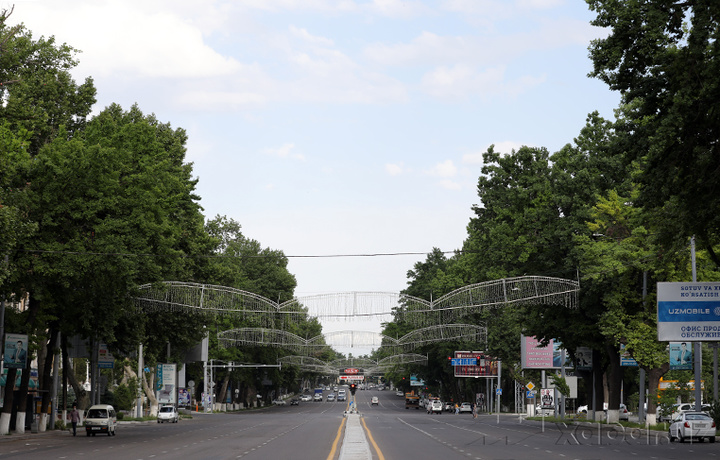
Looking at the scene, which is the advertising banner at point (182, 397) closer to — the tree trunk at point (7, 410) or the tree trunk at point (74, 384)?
the tree trunk at point (74, 384)

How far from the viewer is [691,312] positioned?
37.2 m

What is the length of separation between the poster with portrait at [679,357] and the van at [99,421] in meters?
31.5

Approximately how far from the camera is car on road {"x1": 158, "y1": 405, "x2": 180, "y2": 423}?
73.9m

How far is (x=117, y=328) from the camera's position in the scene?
54.5m

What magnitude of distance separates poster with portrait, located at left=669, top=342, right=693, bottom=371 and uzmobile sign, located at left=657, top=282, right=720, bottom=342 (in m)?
13.3

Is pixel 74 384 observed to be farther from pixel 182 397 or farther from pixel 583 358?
pixel 182 397

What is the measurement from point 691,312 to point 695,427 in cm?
527

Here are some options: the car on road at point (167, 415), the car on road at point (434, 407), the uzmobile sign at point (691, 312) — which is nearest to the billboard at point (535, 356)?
the car on road at point (434, 407)

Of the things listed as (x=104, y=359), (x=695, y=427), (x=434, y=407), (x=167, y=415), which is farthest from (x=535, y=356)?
(x=695, y=427)

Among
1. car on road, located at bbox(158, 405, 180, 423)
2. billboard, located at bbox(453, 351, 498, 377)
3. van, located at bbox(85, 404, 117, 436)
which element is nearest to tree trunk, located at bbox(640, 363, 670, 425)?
van, located at bbox(85, 404, 117, 436)

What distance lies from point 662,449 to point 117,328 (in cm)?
3391

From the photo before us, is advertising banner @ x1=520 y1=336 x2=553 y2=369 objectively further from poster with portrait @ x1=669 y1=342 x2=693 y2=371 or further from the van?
the van

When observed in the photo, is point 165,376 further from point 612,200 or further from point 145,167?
point 612,200

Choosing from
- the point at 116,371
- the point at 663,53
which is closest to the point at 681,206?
the point at 663,53
